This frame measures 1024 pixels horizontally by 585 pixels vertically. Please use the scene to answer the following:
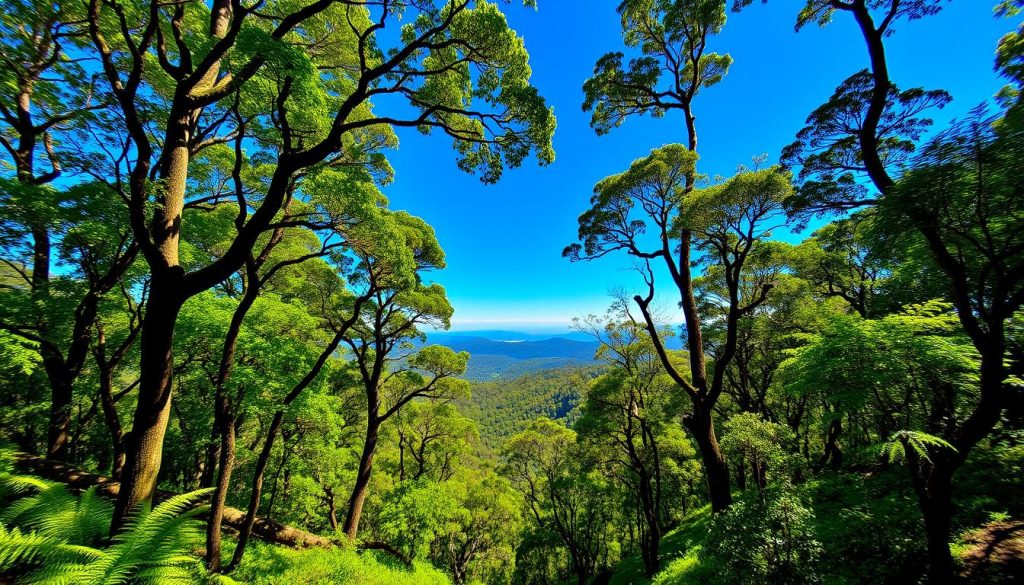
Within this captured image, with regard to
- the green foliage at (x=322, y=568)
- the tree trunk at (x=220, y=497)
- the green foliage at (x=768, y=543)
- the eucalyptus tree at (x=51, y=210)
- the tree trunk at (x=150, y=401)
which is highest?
the eucalyptus tree at (x=51, y=210)

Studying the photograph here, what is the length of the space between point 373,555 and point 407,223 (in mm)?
10880

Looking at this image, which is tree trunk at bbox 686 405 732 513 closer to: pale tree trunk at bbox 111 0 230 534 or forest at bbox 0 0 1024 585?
forest at bbox 0 0 1024 585

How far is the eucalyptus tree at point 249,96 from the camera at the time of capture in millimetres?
3570

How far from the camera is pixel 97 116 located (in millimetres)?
5246

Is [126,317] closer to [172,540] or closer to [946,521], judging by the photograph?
[172,540]

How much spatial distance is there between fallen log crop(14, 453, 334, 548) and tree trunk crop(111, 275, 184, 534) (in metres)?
1.66

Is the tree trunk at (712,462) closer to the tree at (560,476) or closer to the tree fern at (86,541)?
the tree fern at (86,541)

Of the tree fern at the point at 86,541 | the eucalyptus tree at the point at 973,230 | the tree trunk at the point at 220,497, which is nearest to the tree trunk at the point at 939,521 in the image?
the eucalyptus tree at the point at 973,230

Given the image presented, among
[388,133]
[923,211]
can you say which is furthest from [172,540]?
[923,211]

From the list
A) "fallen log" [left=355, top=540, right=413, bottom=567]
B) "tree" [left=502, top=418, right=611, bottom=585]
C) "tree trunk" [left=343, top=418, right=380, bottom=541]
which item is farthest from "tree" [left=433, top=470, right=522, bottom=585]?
"tree trunk" [left=343, top=418, right=380, bottom=541]

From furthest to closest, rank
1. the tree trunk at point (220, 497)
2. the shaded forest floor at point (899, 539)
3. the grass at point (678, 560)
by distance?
the grass at point (678, 560), the tree trunk at point (220, 497), the shaded forest floor at point (899, 539)

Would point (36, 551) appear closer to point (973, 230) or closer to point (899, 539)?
point (973, 230)

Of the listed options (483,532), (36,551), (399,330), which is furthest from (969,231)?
(483,532)

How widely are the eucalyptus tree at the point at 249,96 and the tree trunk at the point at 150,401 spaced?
0.01 metres
